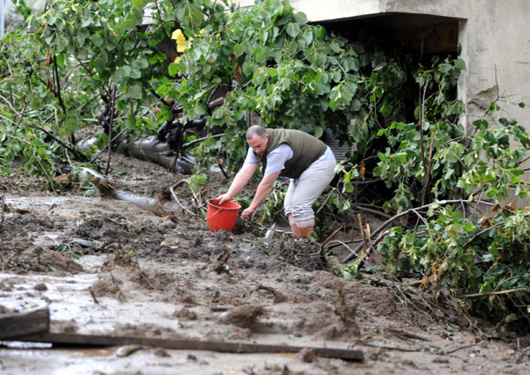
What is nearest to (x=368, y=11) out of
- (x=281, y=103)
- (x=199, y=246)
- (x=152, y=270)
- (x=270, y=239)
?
(x=281, y=103)

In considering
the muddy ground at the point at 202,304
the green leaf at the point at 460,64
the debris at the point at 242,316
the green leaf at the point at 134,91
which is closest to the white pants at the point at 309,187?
the muddy ground at the point at 202,304

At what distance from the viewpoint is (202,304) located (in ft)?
14.7

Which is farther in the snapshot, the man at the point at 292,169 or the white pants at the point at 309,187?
the white pants at the point at 309,187

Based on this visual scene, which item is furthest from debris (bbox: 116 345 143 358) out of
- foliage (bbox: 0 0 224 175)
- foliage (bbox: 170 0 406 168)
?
foliage (bbox: 0 0 224 175)

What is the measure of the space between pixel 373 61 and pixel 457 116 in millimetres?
1509

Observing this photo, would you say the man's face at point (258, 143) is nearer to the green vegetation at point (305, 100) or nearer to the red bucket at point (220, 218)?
the red bucket at point (220, 218)

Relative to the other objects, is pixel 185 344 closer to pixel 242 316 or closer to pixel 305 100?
pixel 242 316

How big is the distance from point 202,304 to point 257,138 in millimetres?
2912

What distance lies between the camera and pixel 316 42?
→ 333 inches

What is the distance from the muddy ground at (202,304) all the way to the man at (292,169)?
0.55 m

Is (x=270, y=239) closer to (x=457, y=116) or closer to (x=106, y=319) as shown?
(x=457, y=116)

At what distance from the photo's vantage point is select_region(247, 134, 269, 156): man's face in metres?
7.06

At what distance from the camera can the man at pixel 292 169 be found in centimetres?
721

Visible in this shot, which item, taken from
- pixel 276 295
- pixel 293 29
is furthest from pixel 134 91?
pixel 276 295
